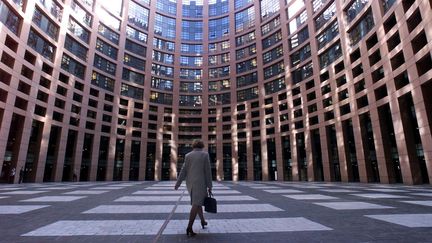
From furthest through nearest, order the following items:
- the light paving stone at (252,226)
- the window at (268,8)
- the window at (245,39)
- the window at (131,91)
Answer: the window at (245,39) → the window at (131,91) → the window at (268,8) → the light paving stone at (252,226)

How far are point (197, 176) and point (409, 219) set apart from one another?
5632 millimetres

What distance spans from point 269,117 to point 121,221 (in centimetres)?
4748

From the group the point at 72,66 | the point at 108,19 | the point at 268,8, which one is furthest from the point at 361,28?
the point at 108,19

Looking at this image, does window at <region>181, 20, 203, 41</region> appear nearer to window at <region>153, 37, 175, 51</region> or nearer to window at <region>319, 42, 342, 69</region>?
window at <region>153, 37, 175, 51</region>

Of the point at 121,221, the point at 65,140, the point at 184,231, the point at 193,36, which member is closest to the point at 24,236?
the point at 121,221

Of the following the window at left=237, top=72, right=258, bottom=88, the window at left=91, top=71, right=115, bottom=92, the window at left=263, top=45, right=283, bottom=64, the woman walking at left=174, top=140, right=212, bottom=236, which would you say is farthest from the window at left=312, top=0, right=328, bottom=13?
the woman walking at left=174, top=140, right=212, bottom=236

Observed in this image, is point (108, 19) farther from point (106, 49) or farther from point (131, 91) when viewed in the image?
point (131, 91)

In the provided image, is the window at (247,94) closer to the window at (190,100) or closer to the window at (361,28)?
the window at (190,100)

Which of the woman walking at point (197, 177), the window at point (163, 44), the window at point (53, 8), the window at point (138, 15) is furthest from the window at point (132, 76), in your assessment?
the woman walking at point (197, 177)

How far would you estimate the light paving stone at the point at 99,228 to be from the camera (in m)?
5.19

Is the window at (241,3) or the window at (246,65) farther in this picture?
the window at (241,3)

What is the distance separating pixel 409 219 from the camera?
6473 mm

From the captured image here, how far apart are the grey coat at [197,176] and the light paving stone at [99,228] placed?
114cm

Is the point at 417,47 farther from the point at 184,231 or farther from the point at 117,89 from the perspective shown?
the point at 117,89
